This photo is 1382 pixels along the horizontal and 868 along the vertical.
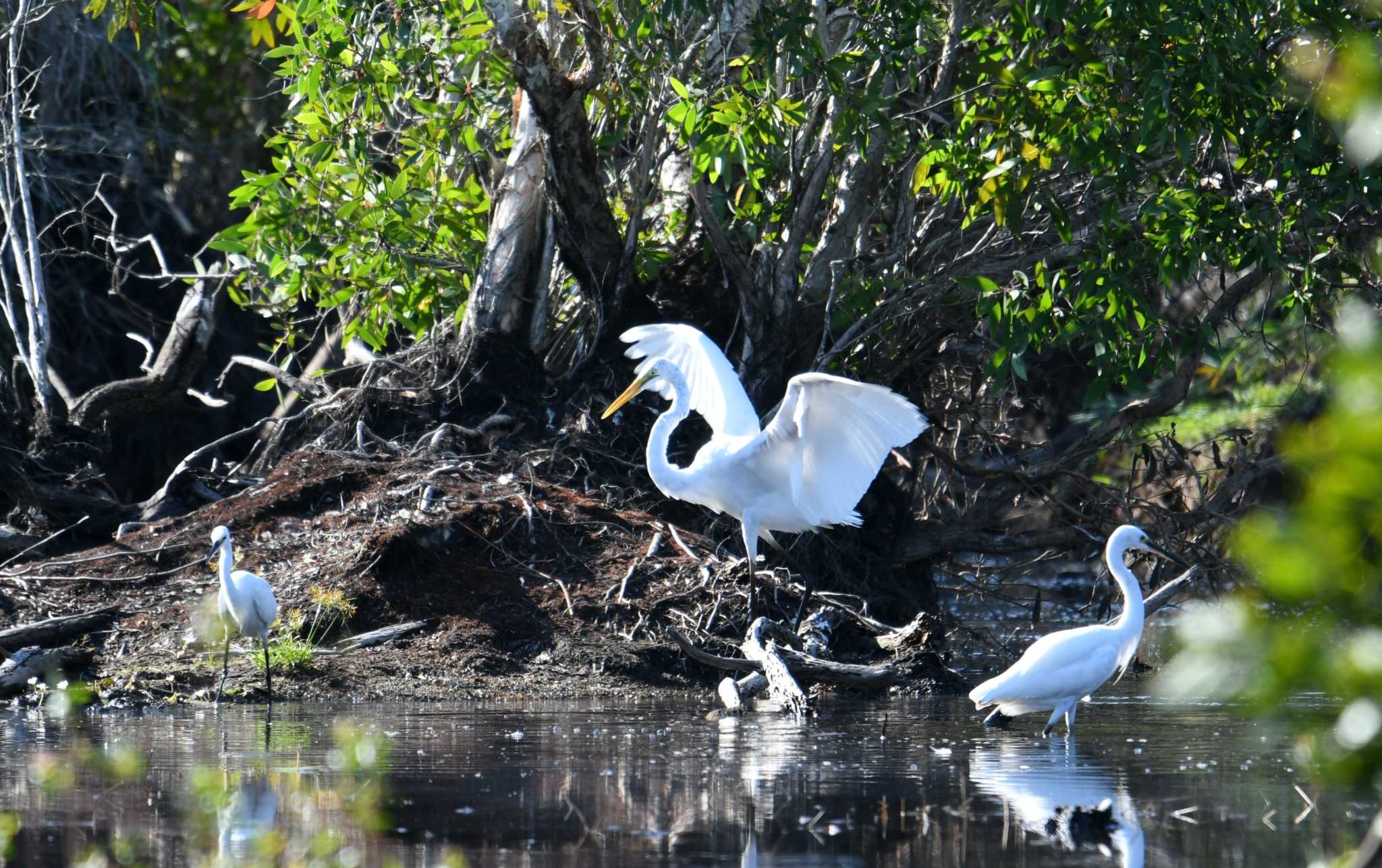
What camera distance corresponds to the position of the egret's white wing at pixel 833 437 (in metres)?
7.97

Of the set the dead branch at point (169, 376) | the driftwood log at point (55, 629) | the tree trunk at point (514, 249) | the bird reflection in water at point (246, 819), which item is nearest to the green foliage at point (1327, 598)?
the bird reflection in water at point (246, 819)

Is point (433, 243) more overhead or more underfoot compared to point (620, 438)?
more overhead

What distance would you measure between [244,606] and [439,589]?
1.83 m

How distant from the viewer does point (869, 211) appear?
36.5ft

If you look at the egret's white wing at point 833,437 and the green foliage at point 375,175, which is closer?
the egret's white wing at point 833,437

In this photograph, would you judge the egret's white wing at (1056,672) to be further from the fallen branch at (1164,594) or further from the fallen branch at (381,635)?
the fallen branch at (381,635)

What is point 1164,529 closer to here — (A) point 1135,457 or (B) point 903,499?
(A) point 1135,457

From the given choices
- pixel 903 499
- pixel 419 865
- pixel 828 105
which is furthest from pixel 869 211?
pixel 419 865

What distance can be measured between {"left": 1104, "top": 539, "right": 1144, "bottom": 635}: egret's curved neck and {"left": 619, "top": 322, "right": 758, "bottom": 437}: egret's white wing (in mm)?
2232

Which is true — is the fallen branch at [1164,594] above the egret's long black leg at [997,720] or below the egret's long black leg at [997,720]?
above

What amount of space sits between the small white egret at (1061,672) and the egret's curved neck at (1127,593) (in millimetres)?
13

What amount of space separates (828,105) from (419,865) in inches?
292

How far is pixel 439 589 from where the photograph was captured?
982 cm

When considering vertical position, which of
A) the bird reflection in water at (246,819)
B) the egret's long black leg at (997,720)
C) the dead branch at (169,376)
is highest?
the dead branch at (169,376)
